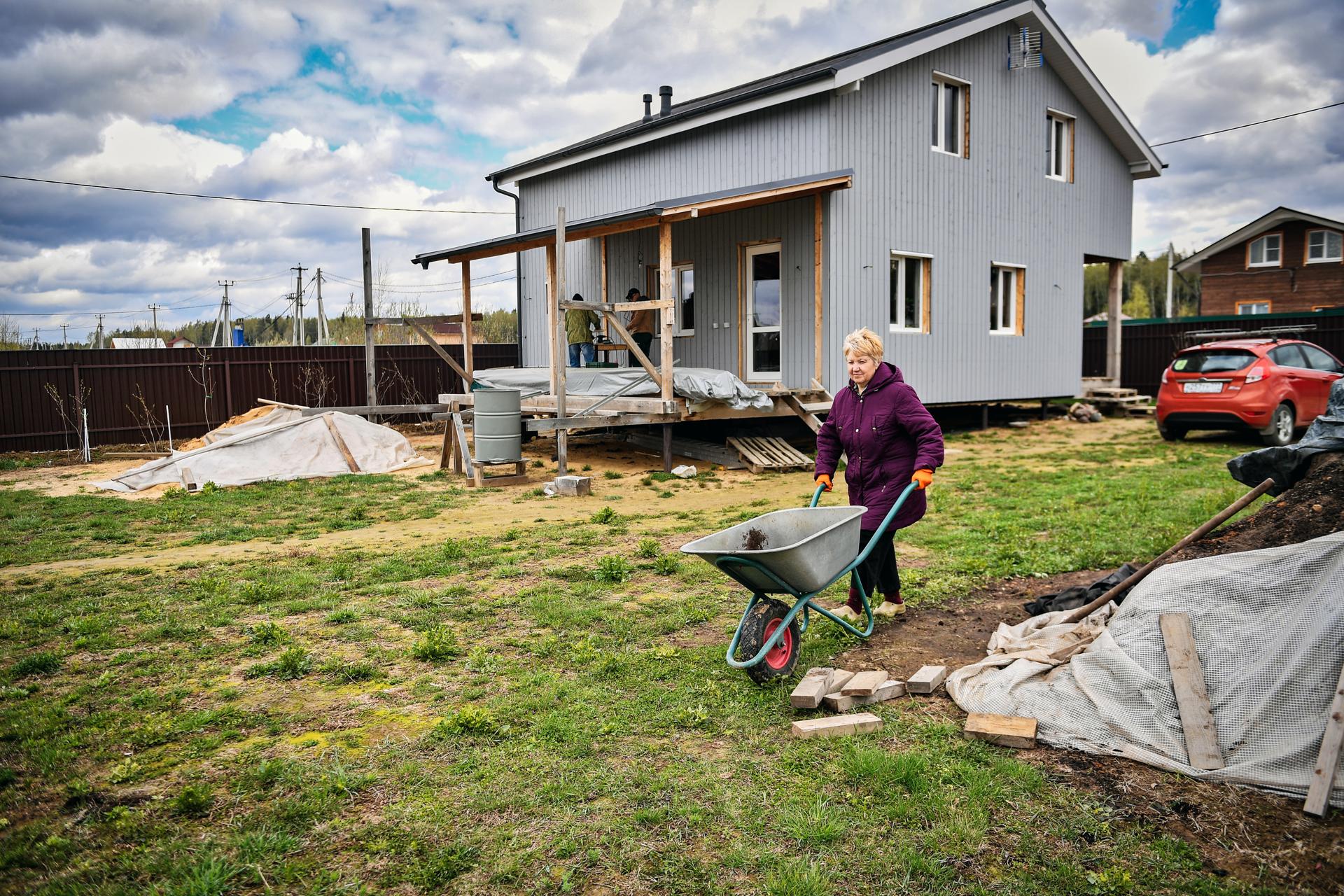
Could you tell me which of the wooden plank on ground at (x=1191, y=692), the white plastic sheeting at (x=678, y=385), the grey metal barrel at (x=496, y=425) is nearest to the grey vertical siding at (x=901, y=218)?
the white plastic sheeting at (x=678, y=385)

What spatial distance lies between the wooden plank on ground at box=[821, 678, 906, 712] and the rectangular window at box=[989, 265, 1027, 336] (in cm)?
1452

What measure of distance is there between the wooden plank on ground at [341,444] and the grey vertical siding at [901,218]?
638 cm

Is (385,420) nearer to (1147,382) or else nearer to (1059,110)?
(1059,110)

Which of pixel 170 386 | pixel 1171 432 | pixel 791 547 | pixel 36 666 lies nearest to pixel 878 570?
pixel 791 547

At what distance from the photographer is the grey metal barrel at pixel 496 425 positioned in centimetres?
1127

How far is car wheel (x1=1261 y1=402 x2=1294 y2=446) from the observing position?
13328 millimetres

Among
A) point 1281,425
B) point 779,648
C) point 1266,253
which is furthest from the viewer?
point 1266,253

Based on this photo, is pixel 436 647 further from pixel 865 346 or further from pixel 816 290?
pixel 816 290

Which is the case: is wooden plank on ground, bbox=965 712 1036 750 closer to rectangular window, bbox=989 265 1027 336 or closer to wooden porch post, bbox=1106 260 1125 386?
rectangular window, bbox=989 265 1027 336

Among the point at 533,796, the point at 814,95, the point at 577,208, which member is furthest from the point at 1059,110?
the point at 533,796

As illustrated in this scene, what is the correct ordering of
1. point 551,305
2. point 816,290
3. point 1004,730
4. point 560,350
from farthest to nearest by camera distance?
point 551,305 → point 816,290 → point 560,350 → point 1004,730

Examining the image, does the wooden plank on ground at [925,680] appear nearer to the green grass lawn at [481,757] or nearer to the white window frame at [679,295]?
the green grass lawn at [481,757]

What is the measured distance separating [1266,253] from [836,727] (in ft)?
136

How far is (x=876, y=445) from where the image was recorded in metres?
5.15
